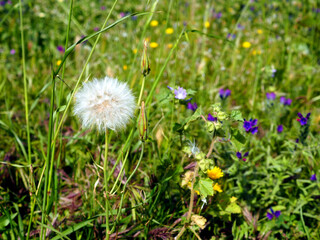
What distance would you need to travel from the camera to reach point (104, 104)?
1.00 metres

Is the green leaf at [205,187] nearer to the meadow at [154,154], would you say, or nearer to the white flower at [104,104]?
the meadow at [154,154]

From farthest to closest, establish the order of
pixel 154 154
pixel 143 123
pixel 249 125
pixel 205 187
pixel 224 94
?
pixel 224 94
pixel 154 154
pixel 249 125
pixel 205 187
pixel 143 123

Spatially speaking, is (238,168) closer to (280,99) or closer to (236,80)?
(280,99)

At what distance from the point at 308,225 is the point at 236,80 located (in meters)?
1.40

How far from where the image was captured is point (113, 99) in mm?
1008

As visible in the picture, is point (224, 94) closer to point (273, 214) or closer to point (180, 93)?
point (180, 93)

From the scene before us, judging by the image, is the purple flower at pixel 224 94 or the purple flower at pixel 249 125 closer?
the purple flower at pixel 249 125

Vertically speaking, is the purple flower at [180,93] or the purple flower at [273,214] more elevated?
the purple flower at [180,93]

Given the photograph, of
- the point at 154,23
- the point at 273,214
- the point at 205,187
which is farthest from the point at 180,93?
the point at 154,23

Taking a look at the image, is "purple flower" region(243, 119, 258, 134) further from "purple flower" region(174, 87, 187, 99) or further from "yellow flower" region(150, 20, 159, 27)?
"yellow flower" region(150, 20, 159, 27)

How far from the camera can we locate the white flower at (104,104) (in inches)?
38.8

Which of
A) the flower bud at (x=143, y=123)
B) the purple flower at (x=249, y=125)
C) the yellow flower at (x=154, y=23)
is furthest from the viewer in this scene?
the yellow flower at (x=154, y=23)

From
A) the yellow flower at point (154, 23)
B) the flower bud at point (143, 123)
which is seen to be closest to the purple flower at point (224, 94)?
the flower bud at point (143, 123)

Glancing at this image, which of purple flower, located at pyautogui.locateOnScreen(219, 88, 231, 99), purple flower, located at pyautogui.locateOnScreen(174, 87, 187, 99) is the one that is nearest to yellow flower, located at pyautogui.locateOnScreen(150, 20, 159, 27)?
purple flower, located at pyautogui.locateOnScreen(219, 88, 231, 99)
